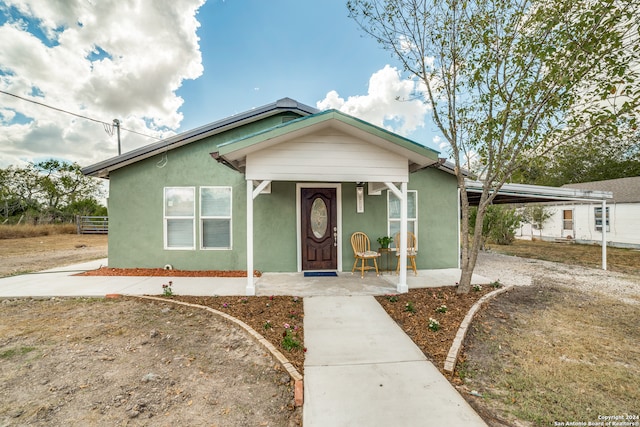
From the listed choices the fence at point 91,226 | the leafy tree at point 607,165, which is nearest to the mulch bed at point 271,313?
the fence at point 91,226

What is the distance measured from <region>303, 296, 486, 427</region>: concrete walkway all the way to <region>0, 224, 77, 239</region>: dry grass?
2191cm

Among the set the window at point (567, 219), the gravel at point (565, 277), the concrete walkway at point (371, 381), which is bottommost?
the gravel at point (565, 277)

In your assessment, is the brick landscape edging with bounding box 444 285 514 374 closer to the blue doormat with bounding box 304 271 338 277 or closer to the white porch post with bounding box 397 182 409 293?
the white porch post with bounding box 397 182 409 293

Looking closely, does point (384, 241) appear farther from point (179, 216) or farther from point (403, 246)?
point (179, 216)

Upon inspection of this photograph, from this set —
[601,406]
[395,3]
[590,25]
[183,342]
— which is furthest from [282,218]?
[590,25]

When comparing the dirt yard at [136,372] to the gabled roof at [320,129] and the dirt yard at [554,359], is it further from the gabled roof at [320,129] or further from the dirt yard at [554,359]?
the gabled roof at [320,129]

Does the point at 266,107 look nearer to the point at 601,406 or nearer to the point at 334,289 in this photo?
the point at 334,289

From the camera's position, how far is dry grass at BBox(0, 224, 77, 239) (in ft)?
52.0

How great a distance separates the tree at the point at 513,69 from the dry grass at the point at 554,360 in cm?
127

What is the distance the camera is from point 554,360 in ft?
9.95

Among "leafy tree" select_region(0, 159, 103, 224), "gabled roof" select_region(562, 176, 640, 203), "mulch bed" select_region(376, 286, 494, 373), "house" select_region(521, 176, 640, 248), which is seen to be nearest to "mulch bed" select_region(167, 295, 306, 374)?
"mulch bed" select_region(376, 286, 494, 373)

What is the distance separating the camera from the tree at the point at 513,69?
369 centimetres

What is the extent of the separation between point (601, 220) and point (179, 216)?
21.6m

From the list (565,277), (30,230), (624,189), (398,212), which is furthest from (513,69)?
(30,230)
